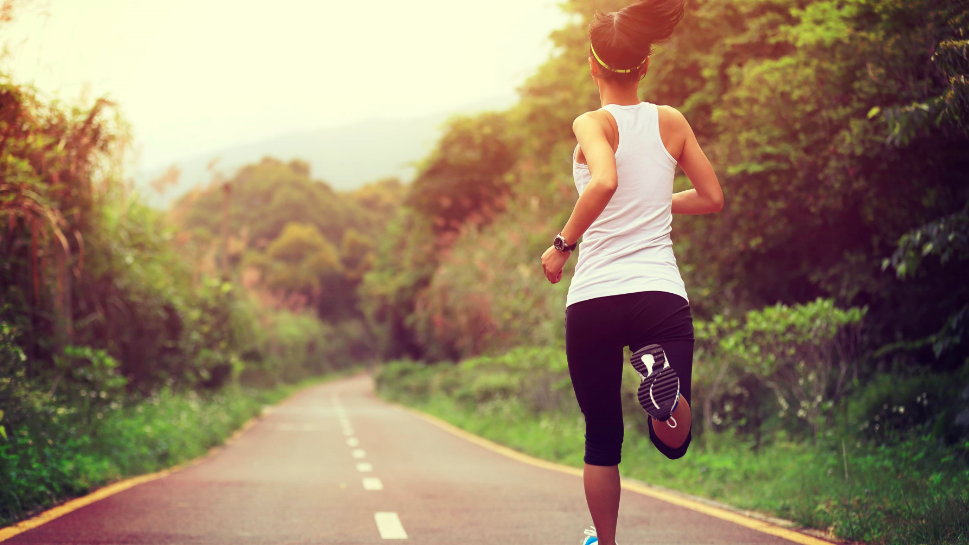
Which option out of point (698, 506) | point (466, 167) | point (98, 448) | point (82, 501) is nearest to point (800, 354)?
point (698, 506)

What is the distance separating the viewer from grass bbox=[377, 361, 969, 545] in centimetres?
549

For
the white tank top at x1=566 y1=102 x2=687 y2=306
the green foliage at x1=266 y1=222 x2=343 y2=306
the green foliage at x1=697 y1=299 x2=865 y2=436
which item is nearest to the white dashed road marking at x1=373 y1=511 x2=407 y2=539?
the white tank top at x1=566 y1=102 x2=687 y2=306

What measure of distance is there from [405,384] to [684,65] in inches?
1135

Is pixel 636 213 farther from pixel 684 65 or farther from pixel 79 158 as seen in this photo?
pixel 684 65

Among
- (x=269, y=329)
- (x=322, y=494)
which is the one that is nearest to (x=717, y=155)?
(x=322, y=494)

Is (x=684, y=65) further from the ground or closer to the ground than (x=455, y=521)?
further from the ground

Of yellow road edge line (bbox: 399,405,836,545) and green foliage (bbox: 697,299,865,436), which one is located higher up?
green foliage (bbox: 697,299,865,436)

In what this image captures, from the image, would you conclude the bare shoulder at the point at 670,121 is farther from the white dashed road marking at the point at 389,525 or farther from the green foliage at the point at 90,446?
the green foliage at the point at 90,446

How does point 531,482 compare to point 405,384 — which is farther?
point 405,384

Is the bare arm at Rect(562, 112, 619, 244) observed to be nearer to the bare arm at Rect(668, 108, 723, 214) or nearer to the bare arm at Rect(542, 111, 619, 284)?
the bare arm at Rect(542, 111, 619, 284)

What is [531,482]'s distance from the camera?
9406 millimetres

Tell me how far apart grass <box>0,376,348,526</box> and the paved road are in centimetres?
37

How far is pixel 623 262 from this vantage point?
3424 mm

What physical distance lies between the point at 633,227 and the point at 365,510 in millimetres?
4380
